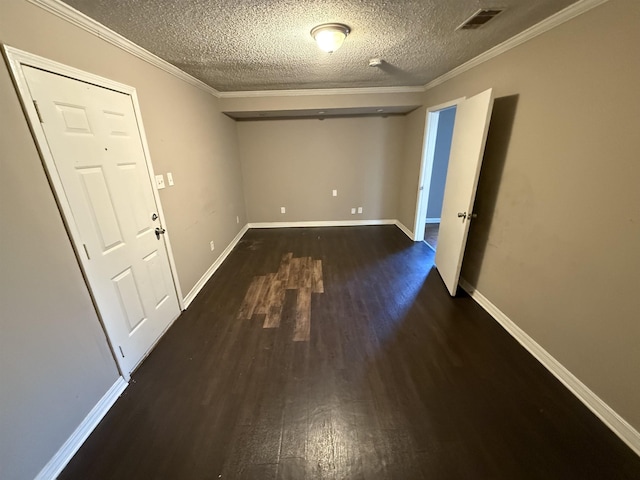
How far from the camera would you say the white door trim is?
3643 millimetres

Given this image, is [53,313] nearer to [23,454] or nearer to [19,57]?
[23,454]

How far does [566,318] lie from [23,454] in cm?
308

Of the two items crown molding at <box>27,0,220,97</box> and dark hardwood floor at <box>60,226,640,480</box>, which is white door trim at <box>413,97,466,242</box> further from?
crown molding at <box>27,0,220,97</box>

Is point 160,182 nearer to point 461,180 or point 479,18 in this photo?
point 479,18

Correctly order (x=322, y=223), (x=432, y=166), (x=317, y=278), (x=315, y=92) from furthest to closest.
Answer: (x=322, y=223) → (x=432, y=166) → (x=315, y=92) → (x=317, y=278)

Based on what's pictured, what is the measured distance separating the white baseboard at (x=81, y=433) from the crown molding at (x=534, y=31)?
3.73 meters

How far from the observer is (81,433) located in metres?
1.45

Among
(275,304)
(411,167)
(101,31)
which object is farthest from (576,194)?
(101,31)

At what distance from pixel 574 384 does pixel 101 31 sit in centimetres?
385

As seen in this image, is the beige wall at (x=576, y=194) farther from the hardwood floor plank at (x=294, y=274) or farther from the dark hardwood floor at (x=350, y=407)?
the hardwood floor plank at (x=294, y=274)

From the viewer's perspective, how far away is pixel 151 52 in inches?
84.4

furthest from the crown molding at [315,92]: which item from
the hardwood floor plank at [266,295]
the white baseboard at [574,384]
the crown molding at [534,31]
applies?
the white baseboard at [574,384]

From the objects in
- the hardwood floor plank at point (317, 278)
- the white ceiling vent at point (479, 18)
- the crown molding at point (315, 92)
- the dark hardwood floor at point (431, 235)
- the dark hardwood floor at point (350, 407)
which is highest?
the crown molding at point (315, 92)

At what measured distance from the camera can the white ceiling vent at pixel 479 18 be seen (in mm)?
1597
